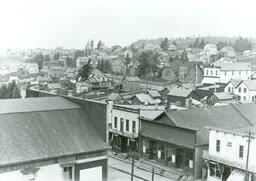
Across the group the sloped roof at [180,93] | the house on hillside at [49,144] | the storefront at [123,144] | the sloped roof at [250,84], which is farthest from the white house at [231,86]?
the house on hillside at [49,144]

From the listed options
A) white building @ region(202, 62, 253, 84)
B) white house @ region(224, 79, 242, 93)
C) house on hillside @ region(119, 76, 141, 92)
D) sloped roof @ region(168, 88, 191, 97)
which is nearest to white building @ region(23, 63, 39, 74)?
house on hillside @ region(119, 76, 141, 92)

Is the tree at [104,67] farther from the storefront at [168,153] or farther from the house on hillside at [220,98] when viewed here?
the storefront at [168,153]

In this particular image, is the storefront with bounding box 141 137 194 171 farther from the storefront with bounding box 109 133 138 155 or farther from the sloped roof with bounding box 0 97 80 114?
the sloped roof with bounding box 0 97 80 114

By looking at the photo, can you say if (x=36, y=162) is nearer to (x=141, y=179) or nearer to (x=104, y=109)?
(x=104, y=109)

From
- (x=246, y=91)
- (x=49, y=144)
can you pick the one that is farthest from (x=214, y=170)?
(x=246, y=91)

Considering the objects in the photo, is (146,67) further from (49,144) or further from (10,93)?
(49,144)

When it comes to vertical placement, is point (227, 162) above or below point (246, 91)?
below
